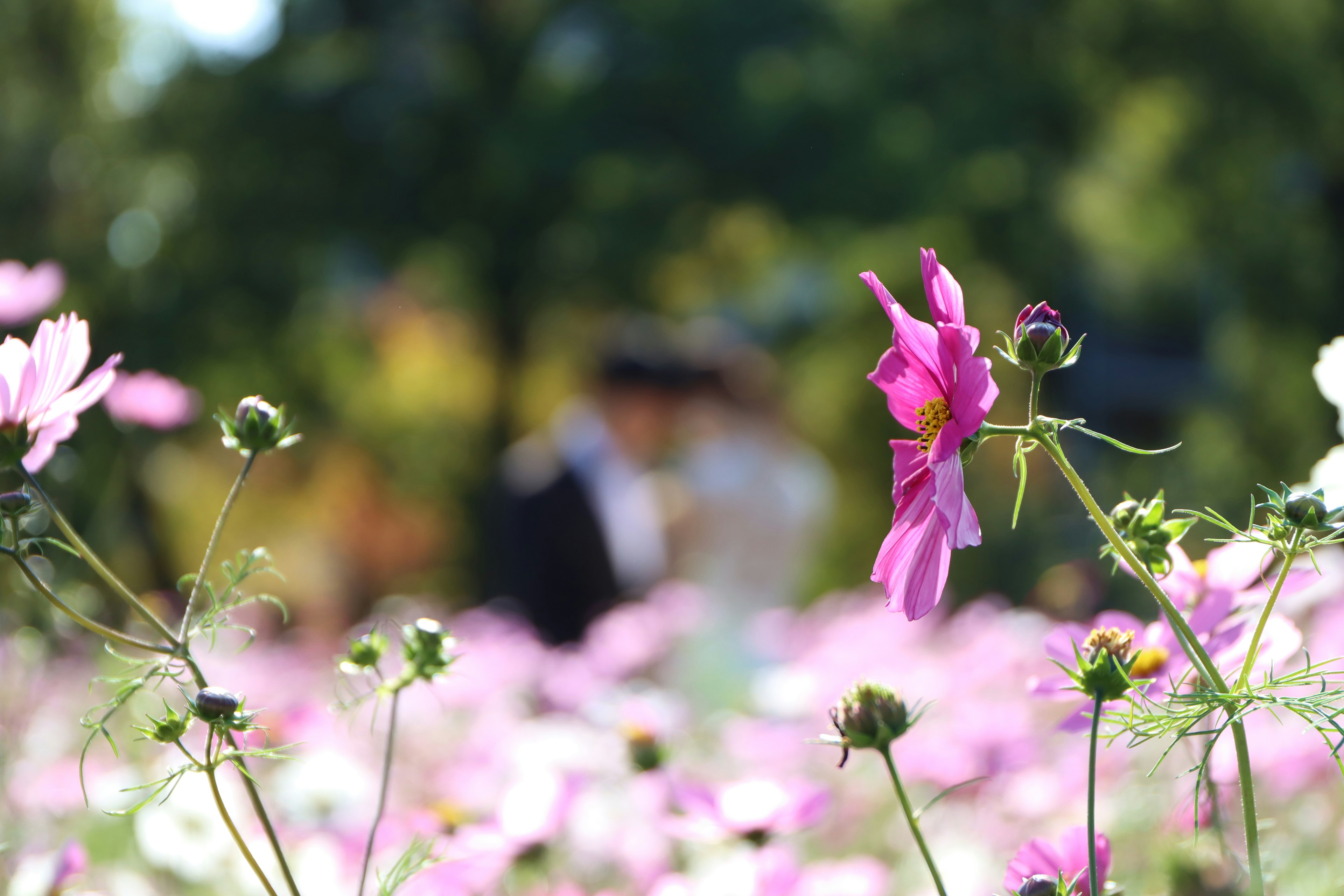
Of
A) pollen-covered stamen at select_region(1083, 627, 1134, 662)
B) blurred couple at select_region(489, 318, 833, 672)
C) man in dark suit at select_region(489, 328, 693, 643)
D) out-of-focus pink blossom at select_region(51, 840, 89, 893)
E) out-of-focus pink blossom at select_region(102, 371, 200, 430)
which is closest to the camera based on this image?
pollen-covered stamen at select_region(1083, 627, 1134, 662)

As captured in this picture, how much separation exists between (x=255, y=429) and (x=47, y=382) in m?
0.09

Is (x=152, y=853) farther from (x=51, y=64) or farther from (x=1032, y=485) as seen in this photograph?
(x=51, y=64)

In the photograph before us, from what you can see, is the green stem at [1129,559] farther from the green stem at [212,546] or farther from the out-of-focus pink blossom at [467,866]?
the out-of-focus pink blossom at [467,866]

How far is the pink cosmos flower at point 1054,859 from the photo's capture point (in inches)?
19.8

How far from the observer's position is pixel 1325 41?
7.01m

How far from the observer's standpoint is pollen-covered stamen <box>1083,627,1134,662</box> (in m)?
0.48

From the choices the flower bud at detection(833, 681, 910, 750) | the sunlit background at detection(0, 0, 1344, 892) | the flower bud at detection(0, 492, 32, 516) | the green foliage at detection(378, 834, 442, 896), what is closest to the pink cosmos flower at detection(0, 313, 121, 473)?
the flower bud at detection(0, 492, 32, 516)

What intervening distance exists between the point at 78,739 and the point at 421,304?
7.92m

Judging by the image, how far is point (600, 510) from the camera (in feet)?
10.8

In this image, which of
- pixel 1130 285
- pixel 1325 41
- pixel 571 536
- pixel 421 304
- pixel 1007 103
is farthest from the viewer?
pixel 421 304

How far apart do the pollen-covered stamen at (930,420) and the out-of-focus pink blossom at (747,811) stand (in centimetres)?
31

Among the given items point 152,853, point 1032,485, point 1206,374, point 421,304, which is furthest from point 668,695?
point 421,304

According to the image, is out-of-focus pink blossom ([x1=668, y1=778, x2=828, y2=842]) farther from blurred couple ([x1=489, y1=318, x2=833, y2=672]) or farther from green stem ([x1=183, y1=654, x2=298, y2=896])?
blurred couple ([x1=489, y1=318, x2=833, y2=672])

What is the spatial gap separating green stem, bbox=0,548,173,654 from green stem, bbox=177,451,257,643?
0.04 feet
